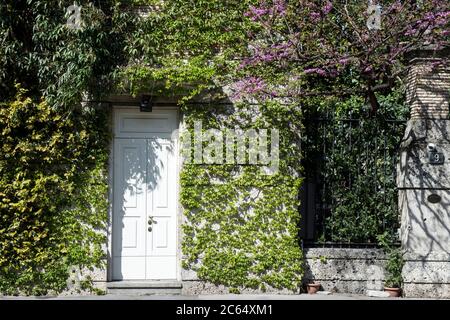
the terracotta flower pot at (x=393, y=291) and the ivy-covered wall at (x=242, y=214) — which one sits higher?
the ivy-covered wall at (x=242, y=214)

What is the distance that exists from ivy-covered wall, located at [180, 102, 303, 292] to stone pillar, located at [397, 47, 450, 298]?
1722 millimetres

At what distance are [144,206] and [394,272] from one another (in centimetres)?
395

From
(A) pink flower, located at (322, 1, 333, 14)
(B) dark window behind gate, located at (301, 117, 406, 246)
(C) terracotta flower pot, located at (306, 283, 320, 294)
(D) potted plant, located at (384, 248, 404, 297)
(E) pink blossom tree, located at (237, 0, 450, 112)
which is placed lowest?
(C) terracotta flower pot, located at (306, 283, 320, 294)

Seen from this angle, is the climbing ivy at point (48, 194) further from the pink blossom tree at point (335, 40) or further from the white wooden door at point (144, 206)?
the pink blossom tree at point (335, 40)

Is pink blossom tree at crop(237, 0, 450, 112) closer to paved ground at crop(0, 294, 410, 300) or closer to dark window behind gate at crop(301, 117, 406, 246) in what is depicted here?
dark window behind gate at crop(301, 117, 406, 246)

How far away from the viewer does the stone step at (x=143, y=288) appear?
933 centimetres

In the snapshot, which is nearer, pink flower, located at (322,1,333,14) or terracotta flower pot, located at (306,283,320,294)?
pink flower, located at (322,1,333,14)

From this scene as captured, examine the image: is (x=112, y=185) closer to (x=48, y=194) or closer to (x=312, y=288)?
(x=48, y=194)

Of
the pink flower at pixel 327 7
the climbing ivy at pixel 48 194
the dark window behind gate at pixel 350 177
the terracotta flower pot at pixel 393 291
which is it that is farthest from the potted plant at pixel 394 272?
the climbing ivy at pixel 48 194

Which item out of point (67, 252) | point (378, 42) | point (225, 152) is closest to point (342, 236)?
Result: point (225, 152)

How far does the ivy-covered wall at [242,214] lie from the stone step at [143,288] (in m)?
0.40

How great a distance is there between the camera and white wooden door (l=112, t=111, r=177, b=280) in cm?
962

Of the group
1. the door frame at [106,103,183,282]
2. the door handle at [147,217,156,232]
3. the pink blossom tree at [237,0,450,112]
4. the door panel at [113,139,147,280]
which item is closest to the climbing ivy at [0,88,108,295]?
the door frame at [106,103,183,282]

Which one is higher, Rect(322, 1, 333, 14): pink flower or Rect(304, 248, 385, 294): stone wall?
Rect(322, 1, 333, 14): pink flower
